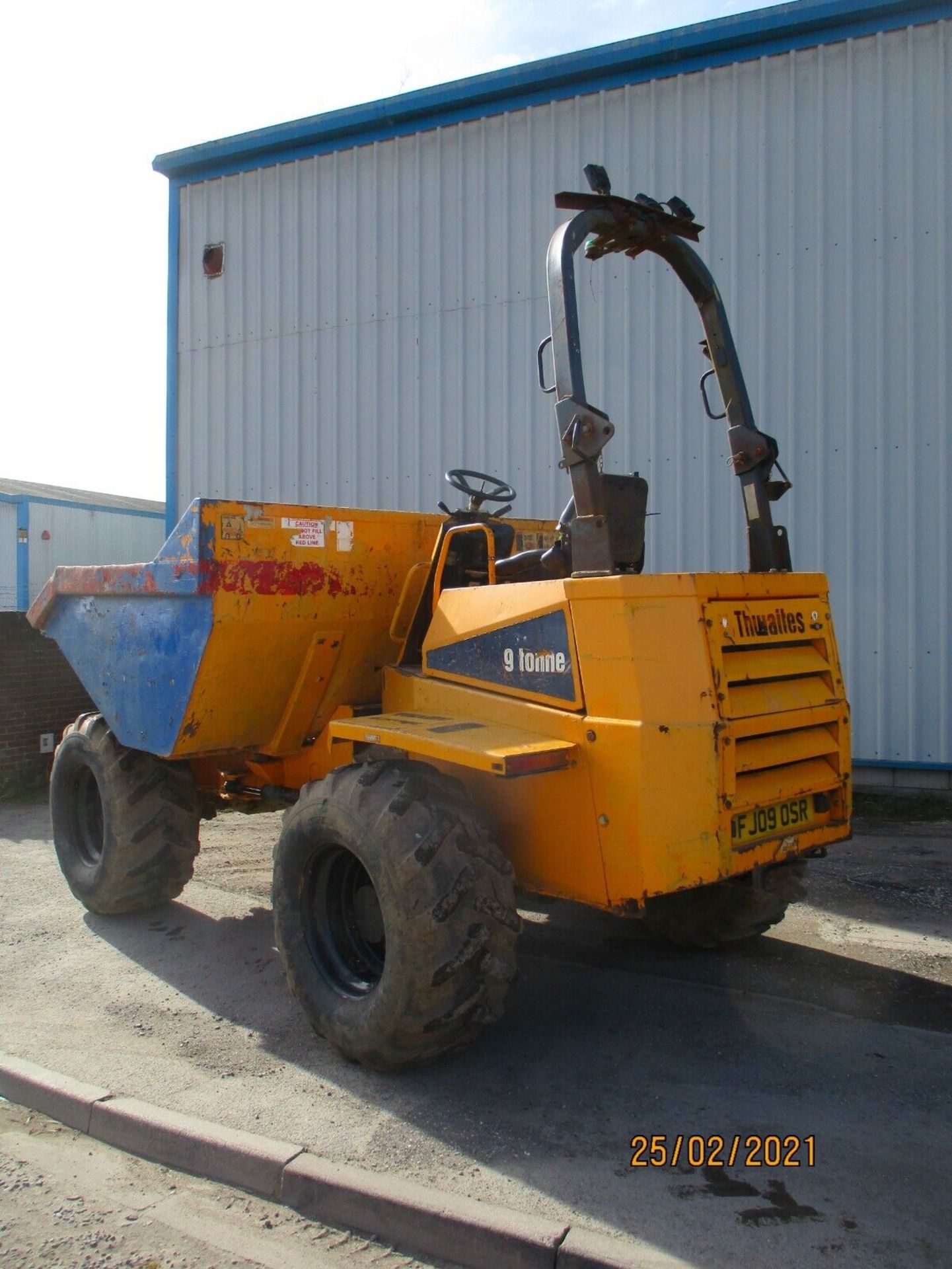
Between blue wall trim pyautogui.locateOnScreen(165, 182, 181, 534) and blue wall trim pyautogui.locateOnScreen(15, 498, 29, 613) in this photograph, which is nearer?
blue wall trim pyautogui.locateOnScreen(165, 182, 181, 534)

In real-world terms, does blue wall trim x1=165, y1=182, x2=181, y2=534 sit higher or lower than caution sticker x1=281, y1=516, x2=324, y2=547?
higher

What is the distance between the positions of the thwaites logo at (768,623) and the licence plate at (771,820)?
2.12 feet

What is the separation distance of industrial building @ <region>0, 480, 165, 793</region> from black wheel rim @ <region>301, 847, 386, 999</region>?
6636mm

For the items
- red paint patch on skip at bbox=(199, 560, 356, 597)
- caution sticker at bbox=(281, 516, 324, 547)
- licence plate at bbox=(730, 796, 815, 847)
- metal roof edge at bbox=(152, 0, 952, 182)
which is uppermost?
metal roof edge at bbox=(152, 0, 952, 182)

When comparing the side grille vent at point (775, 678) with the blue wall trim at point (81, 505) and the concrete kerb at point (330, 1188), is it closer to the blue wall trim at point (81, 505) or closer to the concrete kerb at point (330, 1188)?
the concrete kerb at point (330, 1188)

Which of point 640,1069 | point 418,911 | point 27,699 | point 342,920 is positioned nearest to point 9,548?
point 27,699

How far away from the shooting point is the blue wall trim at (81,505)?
23120mm

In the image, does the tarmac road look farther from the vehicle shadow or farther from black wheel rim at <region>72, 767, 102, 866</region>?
black wheel rim at <region>72, 767, 102, 866</region>

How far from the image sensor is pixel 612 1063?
404 centimetres

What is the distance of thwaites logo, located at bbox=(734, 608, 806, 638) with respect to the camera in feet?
12.6

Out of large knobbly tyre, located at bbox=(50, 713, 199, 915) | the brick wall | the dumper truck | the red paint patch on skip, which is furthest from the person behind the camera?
the brick wall

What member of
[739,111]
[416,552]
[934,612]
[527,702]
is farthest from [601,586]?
[739,111]
